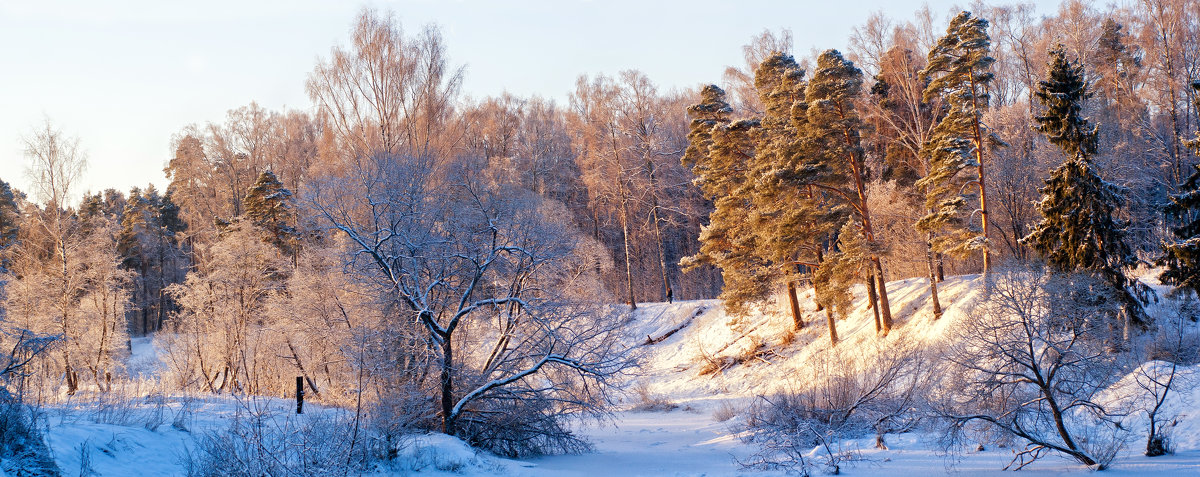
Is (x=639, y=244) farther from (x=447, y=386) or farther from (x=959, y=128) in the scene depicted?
(x=447, y=386)

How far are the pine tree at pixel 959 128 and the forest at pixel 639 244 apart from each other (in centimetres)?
10

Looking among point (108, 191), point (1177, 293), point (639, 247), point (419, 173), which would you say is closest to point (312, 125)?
point (108, 191)

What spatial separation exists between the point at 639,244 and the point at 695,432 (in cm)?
2928

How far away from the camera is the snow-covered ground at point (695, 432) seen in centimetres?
968

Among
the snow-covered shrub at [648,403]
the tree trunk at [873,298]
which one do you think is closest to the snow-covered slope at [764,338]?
the tree trunk at [873,298]

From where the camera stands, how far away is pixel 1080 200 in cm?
1680

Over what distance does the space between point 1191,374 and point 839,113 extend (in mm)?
13958

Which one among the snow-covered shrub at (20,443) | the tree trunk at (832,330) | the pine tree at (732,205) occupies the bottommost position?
the tree trunk at (832,330)

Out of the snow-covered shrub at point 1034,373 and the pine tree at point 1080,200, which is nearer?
the snow-covered shrub at point 1034,373

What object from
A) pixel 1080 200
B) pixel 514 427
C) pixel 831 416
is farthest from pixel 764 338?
pixel 514 427

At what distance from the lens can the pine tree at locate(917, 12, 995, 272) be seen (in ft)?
69.8

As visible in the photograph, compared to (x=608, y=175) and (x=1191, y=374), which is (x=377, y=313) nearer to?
(x=1191, y=374)

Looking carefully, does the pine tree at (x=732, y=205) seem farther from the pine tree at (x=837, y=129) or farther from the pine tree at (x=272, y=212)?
the pine tree at (x=272, y=212)

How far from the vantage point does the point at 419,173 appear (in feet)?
57.7
